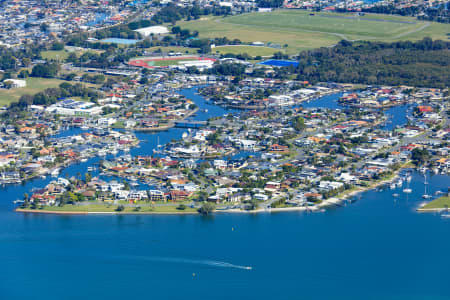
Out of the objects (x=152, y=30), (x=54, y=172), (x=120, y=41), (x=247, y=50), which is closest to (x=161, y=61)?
(x=247, y=50)

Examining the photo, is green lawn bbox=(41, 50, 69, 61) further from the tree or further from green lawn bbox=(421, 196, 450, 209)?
green lawn bbox=(421, 196, 450, 209)

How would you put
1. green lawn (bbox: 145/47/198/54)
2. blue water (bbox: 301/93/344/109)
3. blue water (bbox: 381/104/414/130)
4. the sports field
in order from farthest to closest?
the sports field < green lawn (bbox: 145/47/198/54) < blue water (bbox: 301/93/344/109) < blue water (bbox: 381/104/414/130)

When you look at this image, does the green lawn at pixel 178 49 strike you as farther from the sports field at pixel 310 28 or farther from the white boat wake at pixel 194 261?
the white boat wake at pixel 194 261

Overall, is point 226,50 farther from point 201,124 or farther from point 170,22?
point 201,124

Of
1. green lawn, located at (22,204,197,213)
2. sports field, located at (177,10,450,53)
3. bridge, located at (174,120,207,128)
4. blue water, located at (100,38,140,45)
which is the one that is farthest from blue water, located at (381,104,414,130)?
blue water, located at (100,38,140,45)

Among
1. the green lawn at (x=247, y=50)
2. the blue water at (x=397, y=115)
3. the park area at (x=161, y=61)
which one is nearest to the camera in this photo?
the blue water at (x=397, y=115)

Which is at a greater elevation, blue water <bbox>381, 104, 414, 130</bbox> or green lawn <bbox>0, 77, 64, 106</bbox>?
green lawn <bbox>0, 77, 64, 106</bbox>

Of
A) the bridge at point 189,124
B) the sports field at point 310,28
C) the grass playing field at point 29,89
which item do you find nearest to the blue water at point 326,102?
the bridge at point 189,124
